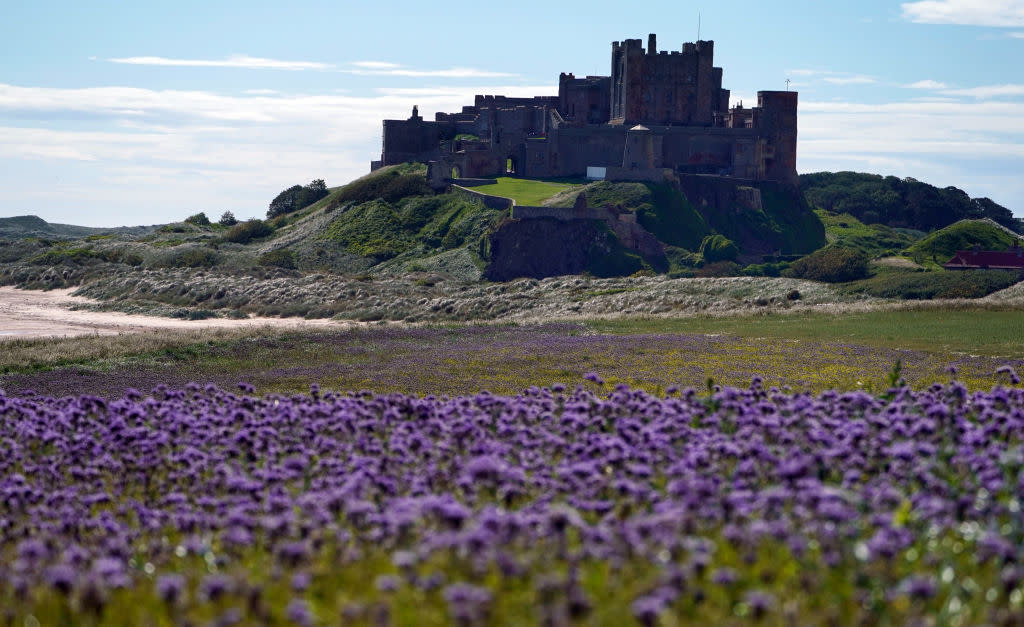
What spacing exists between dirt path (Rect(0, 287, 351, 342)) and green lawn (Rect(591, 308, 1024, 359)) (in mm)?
21016

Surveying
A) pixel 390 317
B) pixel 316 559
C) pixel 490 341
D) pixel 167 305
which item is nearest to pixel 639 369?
pixel 490 341

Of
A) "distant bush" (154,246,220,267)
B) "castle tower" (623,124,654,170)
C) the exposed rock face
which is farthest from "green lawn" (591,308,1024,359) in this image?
"castle tower" (623,124,654,170)

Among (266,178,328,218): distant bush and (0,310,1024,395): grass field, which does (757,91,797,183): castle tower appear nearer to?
(266,178,328,218): distant bush

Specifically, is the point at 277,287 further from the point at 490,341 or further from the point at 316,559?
the point at 316,559

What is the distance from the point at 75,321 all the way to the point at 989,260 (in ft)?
213

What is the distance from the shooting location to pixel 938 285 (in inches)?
2795

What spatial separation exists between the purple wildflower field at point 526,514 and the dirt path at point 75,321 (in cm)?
3948

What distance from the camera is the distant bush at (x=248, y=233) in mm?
122000

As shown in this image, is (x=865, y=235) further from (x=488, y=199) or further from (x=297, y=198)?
(x=297, y=198)

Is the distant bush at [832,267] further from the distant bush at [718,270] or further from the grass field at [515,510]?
the grass field at [515,510]

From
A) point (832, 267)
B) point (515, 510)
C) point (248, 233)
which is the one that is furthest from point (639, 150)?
point (515, 510)

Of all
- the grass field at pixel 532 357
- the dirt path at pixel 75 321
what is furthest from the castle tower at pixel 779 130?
the grass field at pixel 532 357

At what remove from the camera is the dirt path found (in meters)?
59.6

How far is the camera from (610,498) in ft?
42.5
